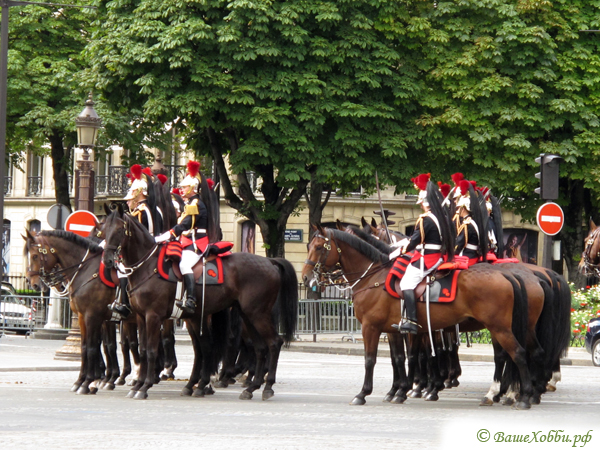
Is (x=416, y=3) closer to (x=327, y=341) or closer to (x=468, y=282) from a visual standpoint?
(x=327, y=341)

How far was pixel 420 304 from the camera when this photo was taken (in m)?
14.7

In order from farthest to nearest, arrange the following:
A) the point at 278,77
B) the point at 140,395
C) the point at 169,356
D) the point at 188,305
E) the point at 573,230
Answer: the point at 573,230
the point at 278,77
the point at 169,356
the point at 188,305
the point at 140,395

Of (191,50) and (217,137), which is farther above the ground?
(191,50)

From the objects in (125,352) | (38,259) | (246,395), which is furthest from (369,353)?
(38,259)

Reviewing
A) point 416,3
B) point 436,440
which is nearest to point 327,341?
point 416,3

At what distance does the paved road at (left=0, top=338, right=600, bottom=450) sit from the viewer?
10.3m

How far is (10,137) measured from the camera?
40.7m

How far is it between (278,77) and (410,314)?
17.4 m

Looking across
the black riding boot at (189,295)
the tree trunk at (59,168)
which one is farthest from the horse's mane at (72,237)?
the tree trunk at (59,168)

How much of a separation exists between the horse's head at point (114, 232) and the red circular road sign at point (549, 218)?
8.53 metres

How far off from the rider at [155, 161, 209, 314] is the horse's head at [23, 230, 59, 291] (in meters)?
2.34

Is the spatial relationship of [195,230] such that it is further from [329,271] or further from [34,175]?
[34,175]

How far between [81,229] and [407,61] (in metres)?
14.6

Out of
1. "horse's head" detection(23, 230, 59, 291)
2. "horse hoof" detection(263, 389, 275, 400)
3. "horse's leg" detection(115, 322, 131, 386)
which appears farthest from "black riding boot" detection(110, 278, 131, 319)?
"horse hoof" detection(263, 389, 275, 400)
